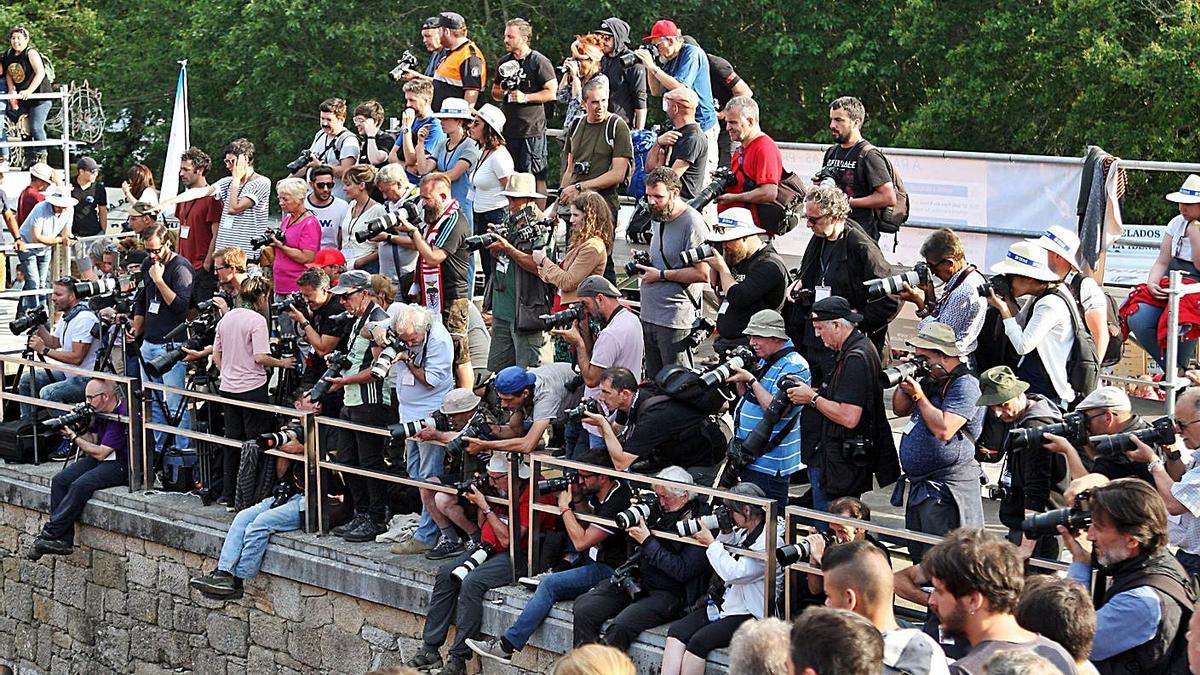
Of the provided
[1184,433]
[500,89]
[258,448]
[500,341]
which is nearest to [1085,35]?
[500,89]

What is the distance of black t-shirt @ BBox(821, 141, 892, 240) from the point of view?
10484 mm

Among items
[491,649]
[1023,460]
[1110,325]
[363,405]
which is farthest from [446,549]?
[1110,325]

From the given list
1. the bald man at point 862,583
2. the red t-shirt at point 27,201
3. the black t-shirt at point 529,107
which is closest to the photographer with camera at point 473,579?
the bald man at point 862,583

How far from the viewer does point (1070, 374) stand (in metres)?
8.86

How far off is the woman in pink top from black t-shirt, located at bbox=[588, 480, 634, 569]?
365cm

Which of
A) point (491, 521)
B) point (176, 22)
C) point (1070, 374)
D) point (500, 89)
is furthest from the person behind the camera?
point (176, 22)

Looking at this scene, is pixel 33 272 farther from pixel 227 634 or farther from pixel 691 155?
pixel 691 155

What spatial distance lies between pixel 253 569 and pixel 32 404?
310 centimetres

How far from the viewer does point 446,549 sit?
10.4 m

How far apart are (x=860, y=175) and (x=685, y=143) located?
135 centimetres

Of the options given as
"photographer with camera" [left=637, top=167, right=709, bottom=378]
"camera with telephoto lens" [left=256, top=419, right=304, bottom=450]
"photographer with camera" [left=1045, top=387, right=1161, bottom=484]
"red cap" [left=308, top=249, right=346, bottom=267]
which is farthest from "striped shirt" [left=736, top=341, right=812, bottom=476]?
"red cap" [left=308, top=249, right=346, bottom=267]

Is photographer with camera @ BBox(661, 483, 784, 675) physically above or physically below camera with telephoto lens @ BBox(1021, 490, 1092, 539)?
below

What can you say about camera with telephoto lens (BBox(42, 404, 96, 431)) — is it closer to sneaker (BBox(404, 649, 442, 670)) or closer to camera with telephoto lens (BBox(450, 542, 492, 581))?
sneaker (BBox(404, 649, 442, 670))

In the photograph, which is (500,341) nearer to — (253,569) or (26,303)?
(253,569)
